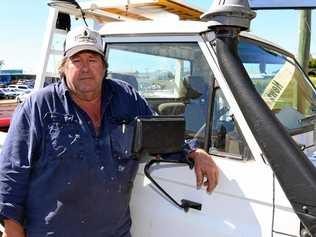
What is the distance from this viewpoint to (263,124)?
181 centimetres

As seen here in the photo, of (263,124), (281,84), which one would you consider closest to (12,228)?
(263,124)

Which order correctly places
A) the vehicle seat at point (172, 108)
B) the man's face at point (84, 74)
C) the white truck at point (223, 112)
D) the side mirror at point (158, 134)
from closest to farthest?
1. the white truck at point (223, 112)
2. the side mirror at point (158, 134)
3. the man's face at point (84, 74)
4. the vehicle seat at point (172, 108)

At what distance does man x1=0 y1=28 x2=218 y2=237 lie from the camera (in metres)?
2.39

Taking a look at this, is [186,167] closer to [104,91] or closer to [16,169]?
[104,91]

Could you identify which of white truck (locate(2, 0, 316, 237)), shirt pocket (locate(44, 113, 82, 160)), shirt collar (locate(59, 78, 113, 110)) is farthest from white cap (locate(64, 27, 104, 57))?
white truck (locate(2, 0, 316, 237))

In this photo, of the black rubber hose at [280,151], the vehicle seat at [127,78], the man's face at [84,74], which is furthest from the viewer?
the vehicle seat at [127,78]

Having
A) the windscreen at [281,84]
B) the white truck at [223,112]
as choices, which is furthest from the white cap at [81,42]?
the windscreen at [281,84]

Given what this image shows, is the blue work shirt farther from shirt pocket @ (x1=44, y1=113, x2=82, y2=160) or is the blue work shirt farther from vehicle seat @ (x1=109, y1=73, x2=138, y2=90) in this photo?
vehicle seat @ (x1=109, y1=73, x2=138, y2=90)

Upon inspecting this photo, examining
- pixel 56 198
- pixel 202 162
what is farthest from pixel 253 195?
pixel 56 198

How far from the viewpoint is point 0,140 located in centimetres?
375

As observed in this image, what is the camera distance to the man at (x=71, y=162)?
239cm

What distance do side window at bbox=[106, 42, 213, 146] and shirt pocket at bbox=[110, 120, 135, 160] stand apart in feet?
1.32

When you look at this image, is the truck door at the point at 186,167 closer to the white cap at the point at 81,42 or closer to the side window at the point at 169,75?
the side window at the point at 169,75

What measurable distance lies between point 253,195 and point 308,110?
1258 mm
